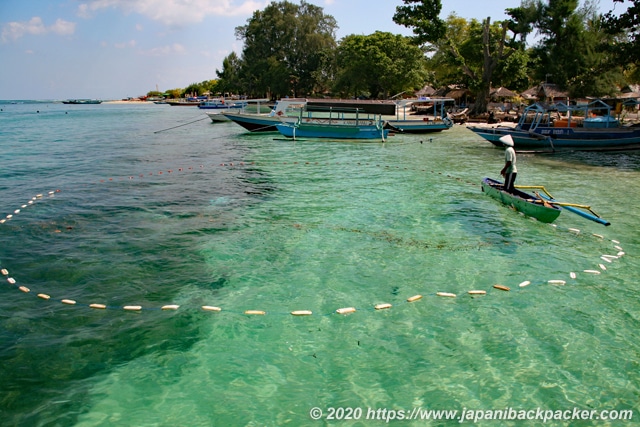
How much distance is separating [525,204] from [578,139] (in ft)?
60.7

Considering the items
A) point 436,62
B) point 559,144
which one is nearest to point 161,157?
point 559,144

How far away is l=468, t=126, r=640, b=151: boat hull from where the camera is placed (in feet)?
89.0

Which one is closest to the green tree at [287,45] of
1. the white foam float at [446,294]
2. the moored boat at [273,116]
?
the moored boat at [273,116]

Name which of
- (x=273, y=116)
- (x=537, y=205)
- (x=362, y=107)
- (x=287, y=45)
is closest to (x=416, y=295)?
(x=537, y=205)

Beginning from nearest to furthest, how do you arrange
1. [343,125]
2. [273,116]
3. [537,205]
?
[537,205]
[343,125]
[273,116]

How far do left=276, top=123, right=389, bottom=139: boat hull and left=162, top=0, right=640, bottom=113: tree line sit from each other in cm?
1726

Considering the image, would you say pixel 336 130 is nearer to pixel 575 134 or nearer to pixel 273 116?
pixel 273 116

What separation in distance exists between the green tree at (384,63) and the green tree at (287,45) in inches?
831

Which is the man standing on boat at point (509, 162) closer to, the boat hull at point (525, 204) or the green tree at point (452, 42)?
the boat hull at point (525, 204)

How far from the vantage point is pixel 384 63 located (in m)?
64.5

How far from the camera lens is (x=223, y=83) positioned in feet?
388

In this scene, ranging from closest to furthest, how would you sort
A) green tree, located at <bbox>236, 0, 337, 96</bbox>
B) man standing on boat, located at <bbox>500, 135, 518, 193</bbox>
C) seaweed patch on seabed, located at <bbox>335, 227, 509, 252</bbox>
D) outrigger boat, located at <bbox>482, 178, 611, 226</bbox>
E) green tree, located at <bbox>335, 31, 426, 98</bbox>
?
seaweed patch on seabed, located at <bbox>335, 227, 509, 252</bbox> → outrigger boat, located at <bbox>482, 178, 611, 226</bbox> → man standing on boat, located at <bbox>500, 135, 518, 193</bbox> → green tree, located at <bbox>335, 31, 426, 98</bbox> → green tree, located at <bbox>236, 0, 337, 96</bbox>

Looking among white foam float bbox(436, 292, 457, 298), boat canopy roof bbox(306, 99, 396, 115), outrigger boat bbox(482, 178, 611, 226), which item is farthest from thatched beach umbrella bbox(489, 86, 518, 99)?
white foam float bbox(436, 292, 457, 298)

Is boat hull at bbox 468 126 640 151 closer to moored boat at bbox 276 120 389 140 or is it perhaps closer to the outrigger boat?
moored boat at bbox 276 120 389 140
